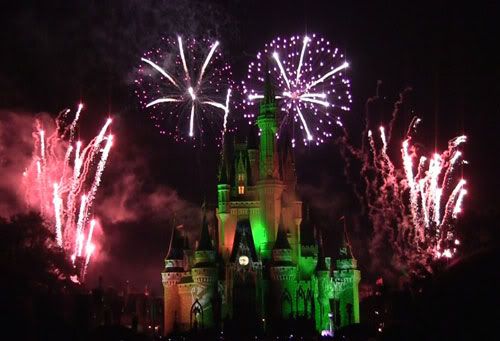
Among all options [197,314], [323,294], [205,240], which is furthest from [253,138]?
[197,314]

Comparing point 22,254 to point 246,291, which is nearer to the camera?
point 22,254

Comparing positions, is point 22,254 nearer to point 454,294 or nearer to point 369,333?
point 369,333

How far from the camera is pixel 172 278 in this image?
352ft

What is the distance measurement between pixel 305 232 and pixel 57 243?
43455 mm

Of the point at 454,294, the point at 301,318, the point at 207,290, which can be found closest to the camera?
the point at 454,294

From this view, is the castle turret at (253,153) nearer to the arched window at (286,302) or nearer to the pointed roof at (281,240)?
the pointed roof at (281,240)

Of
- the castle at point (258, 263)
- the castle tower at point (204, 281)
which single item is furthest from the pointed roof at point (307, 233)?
the castle tower at point (204, 281)

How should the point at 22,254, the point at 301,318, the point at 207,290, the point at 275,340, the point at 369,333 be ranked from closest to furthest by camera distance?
the point at 22,254 < the point at 369,333 < the point at 275,340 < the point at 301,318 < the point at 207,290

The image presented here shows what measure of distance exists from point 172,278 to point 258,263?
12.7m

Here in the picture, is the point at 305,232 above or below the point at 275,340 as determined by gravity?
above

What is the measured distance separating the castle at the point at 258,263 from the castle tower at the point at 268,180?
121mm

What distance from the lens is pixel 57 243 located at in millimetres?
71562

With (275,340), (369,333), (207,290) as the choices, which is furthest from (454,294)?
(207,290)

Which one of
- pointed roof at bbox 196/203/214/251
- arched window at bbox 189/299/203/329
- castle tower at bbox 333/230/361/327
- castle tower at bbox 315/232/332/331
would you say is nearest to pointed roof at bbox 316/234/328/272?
castle tower at bbox 315/232/332/331
